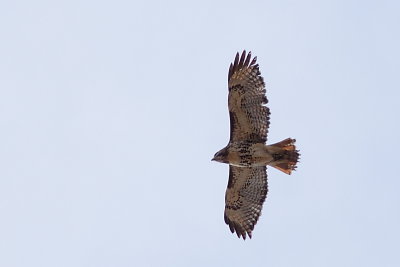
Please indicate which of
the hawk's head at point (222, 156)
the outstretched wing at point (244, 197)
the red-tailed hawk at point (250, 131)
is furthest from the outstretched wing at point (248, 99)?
the outstretched wing at point (244, 197)

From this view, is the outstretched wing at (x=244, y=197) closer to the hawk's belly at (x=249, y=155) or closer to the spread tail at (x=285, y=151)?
the hawk's belly at (x=249, y=155)

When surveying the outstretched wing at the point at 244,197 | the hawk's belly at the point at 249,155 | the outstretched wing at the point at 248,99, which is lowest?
the outstretched wing at the point at 244,197

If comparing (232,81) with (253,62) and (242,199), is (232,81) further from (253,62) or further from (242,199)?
(242,199)

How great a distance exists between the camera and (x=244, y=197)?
2394 cm

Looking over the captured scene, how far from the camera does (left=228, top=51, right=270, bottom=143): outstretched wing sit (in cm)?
2233

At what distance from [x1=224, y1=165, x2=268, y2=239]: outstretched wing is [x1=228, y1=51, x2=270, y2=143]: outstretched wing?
130 cm

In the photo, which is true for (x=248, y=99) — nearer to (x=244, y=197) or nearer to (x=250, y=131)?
(x=250, y=131)

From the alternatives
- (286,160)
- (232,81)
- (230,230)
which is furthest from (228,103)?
(230,230)

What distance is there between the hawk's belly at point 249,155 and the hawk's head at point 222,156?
0.32 feet

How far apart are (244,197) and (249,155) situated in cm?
168

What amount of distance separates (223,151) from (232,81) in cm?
183

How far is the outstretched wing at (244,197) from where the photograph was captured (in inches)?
930

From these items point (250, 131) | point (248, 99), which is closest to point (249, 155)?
point (250, 131)

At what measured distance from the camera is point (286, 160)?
22.6 meters
